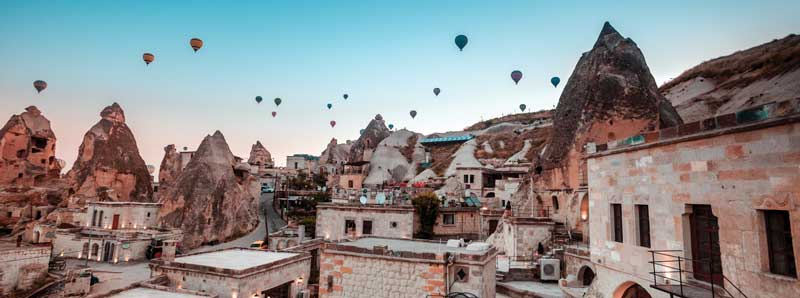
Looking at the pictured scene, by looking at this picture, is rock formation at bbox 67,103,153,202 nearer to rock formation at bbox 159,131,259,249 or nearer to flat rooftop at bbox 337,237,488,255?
rock formation at bbox 159,131,259,249

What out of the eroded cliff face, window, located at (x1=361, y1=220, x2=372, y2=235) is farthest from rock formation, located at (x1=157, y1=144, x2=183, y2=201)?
the eroded cliff face

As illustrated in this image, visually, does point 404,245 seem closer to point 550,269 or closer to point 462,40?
point 550,269

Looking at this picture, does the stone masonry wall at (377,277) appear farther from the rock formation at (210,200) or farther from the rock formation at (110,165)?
the rock formation at (110,165)

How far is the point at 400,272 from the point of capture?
13047 millimetres

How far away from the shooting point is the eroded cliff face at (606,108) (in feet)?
108

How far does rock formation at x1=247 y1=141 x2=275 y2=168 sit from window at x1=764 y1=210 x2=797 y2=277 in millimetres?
97580

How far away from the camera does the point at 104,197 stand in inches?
2165

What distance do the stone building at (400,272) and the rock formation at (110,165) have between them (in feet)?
186

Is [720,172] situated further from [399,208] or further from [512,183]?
[512,183]

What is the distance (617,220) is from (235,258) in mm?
17912

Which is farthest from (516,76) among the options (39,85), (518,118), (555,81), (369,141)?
(39,85)

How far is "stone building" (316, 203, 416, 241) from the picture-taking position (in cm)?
2780

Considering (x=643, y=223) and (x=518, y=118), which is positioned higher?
(x=518, y=118)

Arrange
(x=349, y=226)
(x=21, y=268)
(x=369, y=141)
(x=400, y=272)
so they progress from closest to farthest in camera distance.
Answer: (x=400, y=272)
(x=21, y=268)
(x=349, y=226)
(x=369, y=141)
